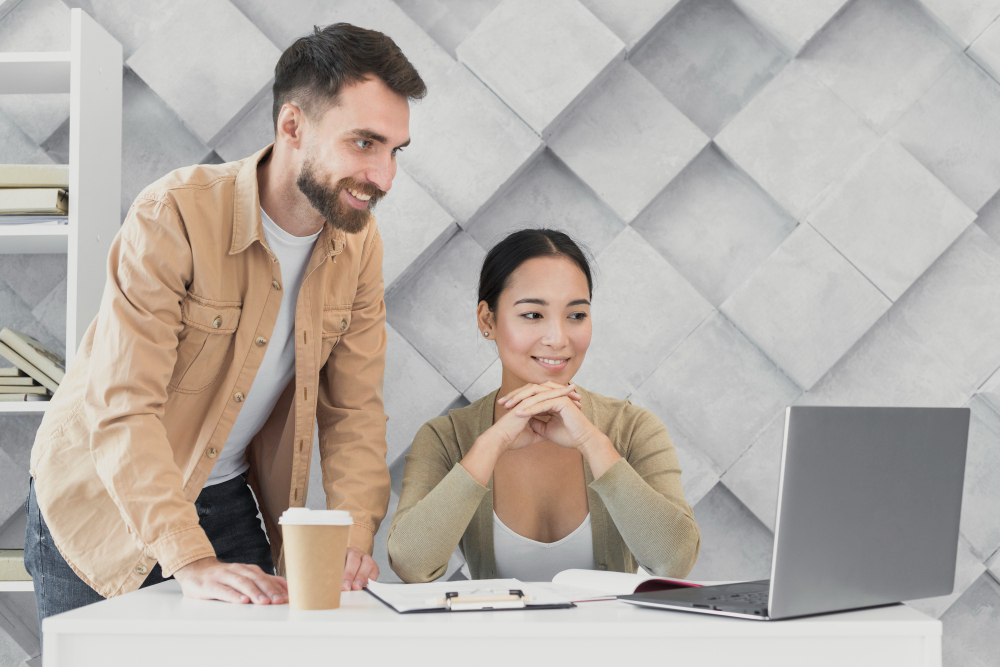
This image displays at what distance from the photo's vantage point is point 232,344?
1240mm

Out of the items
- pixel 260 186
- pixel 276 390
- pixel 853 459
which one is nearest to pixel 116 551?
pixel 276 390

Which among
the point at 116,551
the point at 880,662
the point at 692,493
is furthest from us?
the point at 692,493

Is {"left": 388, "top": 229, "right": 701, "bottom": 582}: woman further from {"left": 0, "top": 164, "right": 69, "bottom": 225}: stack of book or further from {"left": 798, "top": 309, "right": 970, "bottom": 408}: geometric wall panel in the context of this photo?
{"left": 0, "top": 164, "right": 69, "bottom": 225}: stack of book

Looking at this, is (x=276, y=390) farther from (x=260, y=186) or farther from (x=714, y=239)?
(x=714, y=239)

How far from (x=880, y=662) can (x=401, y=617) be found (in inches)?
16.9

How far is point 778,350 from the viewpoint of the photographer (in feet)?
5.76

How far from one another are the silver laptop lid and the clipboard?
0.23 m

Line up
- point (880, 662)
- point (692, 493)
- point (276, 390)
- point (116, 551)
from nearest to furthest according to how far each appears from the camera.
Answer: point (880, 662)
point (116, 551)
point (276, 390)
point (692, 493)

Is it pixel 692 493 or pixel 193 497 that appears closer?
pixel 193 497

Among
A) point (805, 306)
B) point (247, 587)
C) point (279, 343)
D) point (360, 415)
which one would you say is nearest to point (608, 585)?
point (247, 587)

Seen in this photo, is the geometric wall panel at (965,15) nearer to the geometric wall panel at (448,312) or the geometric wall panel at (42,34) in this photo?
the geometric wall panel at (448,312)

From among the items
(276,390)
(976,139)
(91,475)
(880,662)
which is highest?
(976,139)

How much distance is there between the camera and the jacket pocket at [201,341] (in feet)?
3.87

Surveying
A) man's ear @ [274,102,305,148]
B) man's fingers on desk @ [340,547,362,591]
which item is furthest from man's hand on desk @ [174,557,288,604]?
man's ear @ [274,102,305,148]
